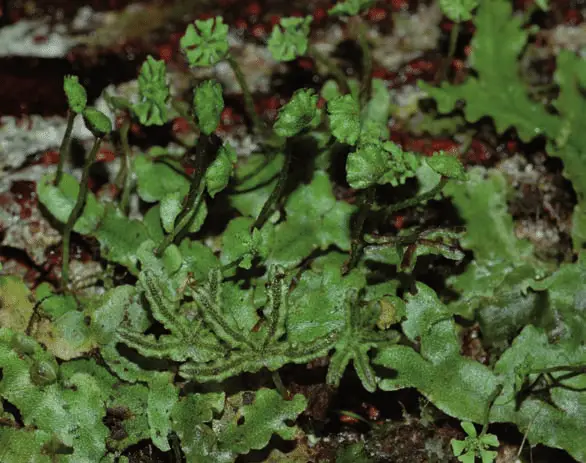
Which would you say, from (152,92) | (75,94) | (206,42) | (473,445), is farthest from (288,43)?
(473,445)

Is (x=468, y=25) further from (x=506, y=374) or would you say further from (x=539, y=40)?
(x=506, y=374)

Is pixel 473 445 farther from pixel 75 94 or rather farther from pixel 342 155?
pixel 75 94

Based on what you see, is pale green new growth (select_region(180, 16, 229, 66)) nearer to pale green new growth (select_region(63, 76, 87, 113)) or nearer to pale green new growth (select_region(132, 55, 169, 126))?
pale green new growth (select_region(132, 55, 169, 126))

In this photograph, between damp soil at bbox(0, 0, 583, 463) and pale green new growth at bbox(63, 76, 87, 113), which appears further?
damp soil at bbox(0, 0, 583, 463)

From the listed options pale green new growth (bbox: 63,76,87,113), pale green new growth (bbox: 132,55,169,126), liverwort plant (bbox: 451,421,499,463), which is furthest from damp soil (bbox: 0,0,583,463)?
pale green new growth (bbox: 63,76,87,113)

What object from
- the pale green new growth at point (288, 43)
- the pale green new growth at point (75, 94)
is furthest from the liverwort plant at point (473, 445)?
the pale green new growth at point (75, 94)

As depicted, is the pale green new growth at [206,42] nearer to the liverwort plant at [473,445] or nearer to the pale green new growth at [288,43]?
the pale green new growth at [288,43]

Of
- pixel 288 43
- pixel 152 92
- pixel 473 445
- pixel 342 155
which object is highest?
pixel 288 43

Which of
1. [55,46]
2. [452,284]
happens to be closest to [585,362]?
[452,284]

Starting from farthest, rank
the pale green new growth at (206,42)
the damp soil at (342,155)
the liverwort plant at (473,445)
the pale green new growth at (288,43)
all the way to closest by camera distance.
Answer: the pale green new growth at (288,43) < the pale green new growth at (206,42) < the damp soil at (342,155) < the liverwort plant at (473,445)
